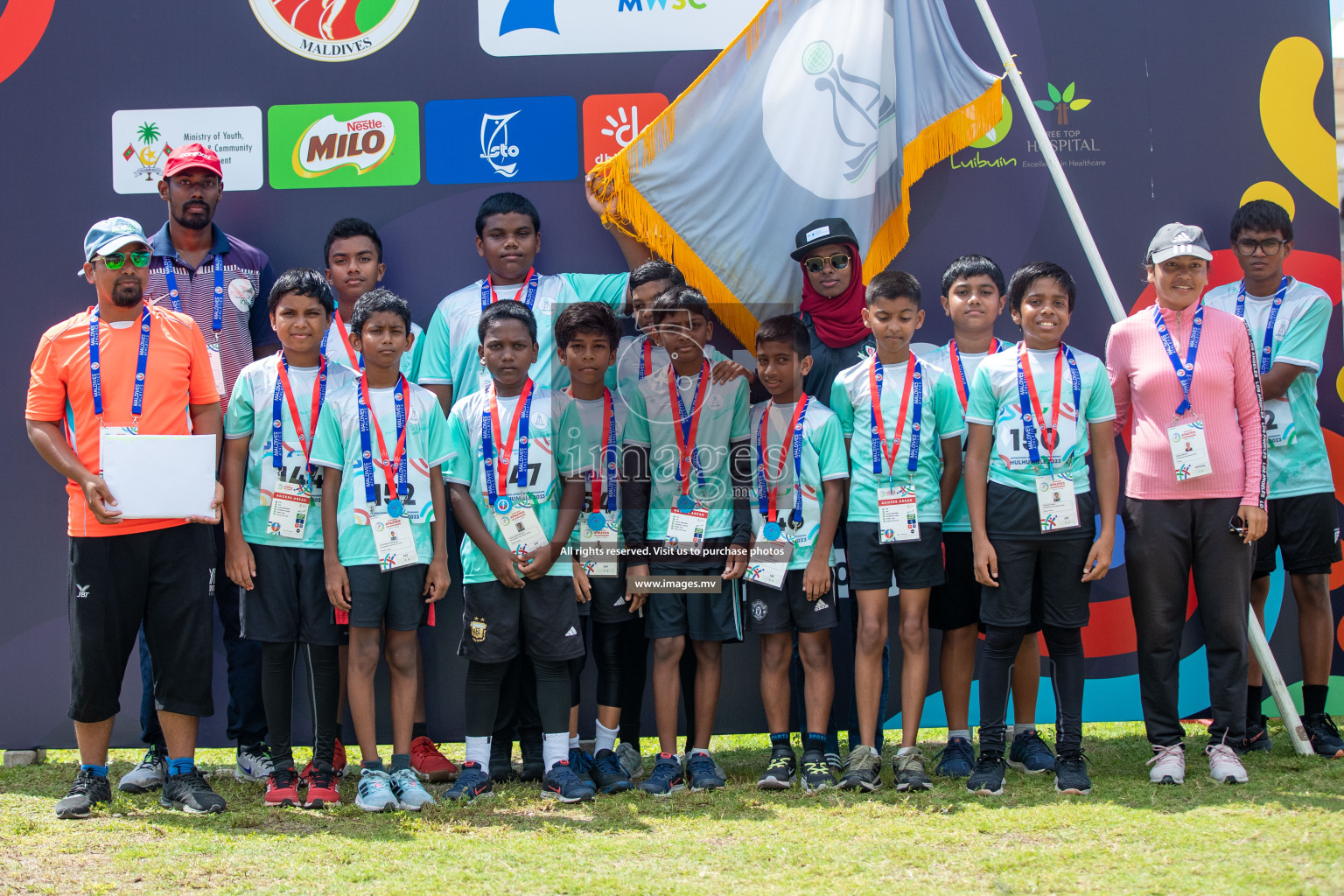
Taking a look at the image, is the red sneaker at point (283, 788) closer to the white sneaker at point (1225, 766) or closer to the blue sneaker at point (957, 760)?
the blue sneaker at point (957, 760)

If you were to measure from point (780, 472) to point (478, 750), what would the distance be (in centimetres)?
149

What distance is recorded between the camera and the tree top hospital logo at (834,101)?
4562mm

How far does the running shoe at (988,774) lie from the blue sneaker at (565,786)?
1324 millimetres

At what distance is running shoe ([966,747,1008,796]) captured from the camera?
3.69m

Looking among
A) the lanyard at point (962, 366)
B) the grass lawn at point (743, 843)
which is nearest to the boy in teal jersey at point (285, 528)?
the grass lawn at point (743, 843)

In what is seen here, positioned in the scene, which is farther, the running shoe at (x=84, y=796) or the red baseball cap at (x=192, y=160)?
the red baseball cap at (x=192, y=160)

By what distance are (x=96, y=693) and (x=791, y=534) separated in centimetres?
250

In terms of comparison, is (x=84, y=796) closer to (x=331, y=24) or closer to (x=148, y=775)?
(x=148, y=775)

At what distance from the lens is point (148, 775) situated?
4168 mm

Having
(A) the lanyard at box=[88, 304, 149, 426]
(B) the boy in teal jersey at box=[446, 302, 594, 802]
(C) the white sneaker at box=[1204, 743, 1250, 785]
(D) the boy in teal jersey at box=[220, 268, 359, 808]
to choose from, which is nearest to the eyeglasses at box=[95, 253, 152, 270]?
(A) the lanyard at box=[88, 304, 149, 426]

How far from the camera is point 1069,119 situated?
15.7 feet

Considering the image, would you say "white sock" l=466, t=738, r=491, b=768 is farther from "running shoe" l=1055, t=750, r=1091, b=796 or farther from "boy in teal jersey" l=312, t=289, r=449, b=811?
"running shoe" l=1055, t=750, r=1091, b=796

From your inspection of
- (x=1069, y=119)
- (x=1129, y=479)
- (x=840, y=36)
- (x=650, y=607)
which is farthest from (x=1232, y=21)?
(x=650, y=607)

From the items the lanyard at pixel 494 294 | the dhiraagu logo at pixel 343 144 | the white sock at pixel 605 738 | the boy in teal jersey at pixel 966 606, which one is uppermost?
the dhiraagu logo at pixel 343 144
